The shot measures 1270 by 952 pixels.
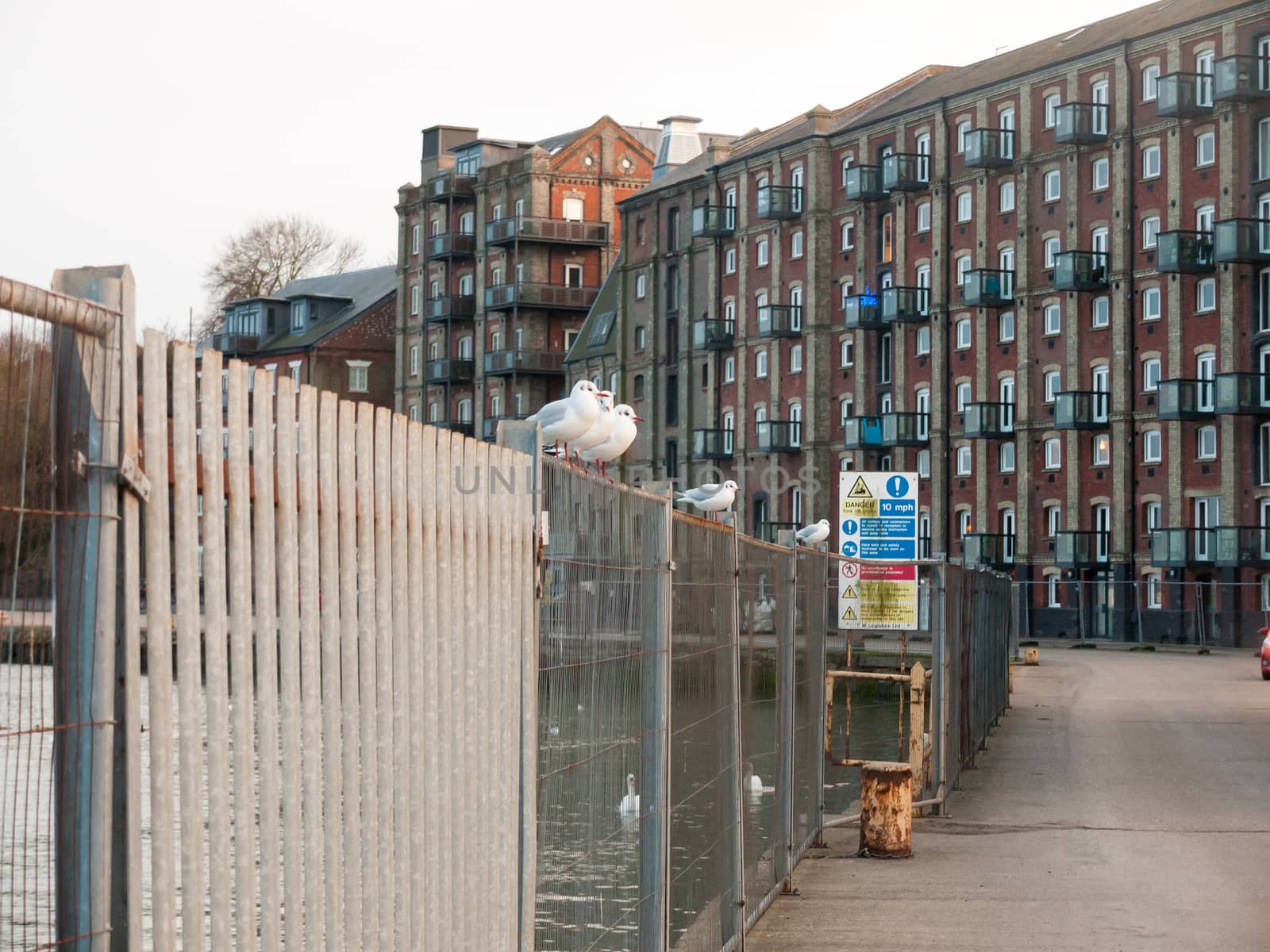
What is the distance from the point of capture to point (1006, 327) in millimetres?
67500

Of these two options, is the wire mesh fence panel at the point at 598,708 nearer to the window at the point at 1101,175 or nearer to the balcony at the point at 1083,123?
the window at the point at 1101,175

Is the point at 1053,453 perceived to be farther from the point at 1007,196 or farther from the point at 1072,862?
the point at 1072,862

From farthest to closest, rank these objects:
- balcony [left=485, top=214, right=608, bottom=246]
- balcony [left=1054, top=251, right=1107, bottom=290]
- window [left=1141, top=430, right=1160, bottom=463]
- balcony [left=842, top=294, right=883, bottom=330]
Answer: balcony [left=485, top=214, right=608, bottom=246], balcony [left=842, top=294, right=883, bottom=330], balcony [left=1054, top=251, right=1107, bottom=290], window [left=1141, top=430, right=1160, bottom=463]

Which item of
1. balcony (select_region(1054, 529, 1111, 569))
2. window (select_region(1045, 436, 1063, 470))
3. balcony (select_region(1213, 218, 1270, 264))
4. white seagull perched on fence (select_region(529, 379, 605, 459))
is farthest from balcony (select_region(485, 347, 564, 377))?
white seagull perched on fence (select_region(529, 379, 605, 459))

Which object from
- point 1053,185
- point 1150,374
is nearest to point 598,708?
point 1150,374

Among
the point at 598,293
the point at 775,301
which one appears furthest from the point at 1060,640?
the point at 598,293

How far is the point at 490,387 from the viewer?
95.8 metres

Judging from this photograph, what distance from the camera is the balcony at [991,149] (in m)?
67.2

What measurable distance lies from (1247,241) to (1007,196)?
1258 centimetres

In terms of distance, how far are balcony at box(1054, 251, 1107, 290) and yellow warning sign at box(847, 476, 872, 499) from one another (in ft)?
150

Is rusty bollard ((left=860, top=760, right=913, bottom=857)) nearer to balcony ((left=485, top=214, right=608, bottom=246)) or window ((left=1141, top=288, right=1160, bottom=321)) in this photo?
window ((left=1141, top=288, right=1160, bottom=321))

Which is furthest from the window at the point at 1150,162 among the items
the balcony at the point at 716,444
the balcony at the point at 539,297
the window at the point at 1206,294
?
the balcony at the point at 539,297

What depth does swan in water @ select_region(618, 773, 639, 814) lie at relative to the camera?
21.6 ft

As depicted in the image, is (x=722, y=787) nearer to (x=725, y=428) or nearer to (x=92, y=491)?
(x=92, y=491)
